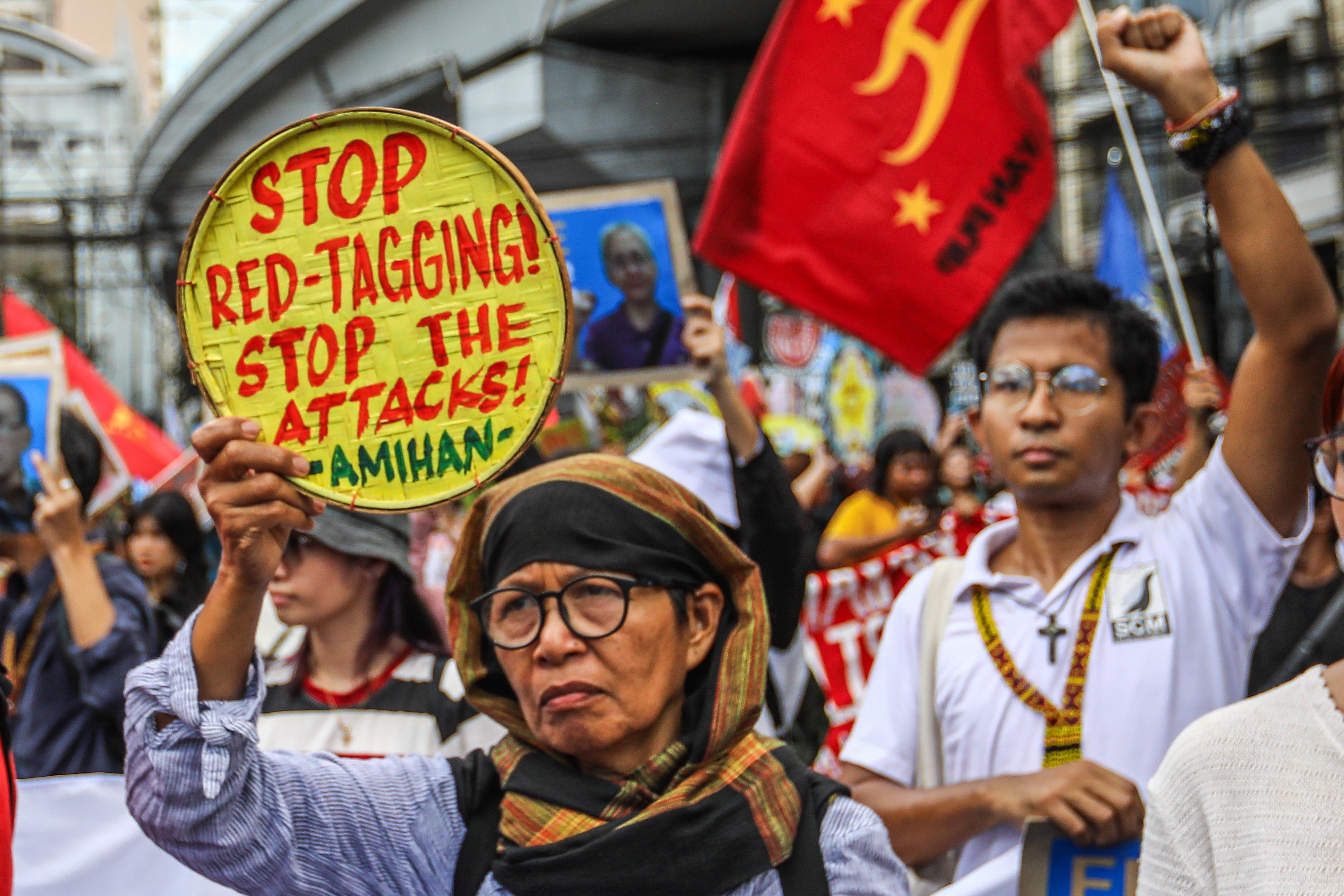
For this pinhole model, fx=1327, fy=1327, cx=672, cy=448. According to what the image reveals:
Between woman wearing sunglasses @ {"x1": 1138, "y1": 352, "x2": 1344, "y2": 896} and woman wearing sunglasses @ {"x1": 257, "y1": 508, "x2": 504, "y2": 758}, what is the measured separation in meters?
1.38

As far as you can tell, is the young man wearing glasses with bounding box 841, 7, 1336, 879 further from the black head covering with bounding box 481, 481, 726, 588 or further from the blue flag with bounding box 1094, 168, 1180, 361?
the blue flag with bounding box 1094, 168, 1180, 361

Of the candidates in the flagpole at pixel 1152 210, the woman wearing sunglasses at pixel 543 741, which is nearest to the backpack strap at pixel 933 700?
the woman wearing sunglasses at pixel 543 741

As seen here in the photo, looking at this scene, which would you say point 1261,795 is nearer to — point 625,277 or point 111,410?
point 625,277

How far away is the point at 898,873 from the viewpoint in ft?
5.81

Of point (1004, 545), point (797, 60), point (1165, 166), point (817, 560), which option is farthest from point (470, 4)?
point (1004, 545)

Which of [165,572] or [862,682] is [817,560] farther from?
[165,572]

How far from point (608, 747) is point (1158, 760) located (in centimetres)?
94

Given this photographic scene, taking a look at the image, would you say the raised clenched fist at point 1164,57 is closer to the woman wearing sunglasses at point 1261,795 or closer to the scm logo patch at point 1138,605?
the woman wearing sunglasses at point 1261,795

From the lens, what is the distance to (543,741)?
179 cm

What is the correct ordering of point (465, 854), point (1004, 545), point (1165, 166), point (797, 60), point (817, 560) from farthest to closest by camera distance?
point (1165, 166) < point (817, 560) < point (797, 60) < point (1004, 545) < point (465, 854)

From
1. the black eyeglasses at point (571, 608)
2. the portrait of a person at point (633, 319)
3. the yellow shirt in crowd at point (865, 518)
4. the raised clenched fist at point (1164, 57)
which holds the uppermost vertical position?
the raised clenched fist at point (1164, 57)

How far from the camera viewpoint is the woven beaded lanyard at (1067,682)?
2.16 meters

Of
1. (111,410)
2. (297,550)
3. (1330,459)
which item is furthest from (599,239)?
(111,410)

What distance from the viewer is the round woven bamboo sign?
1561 mm
